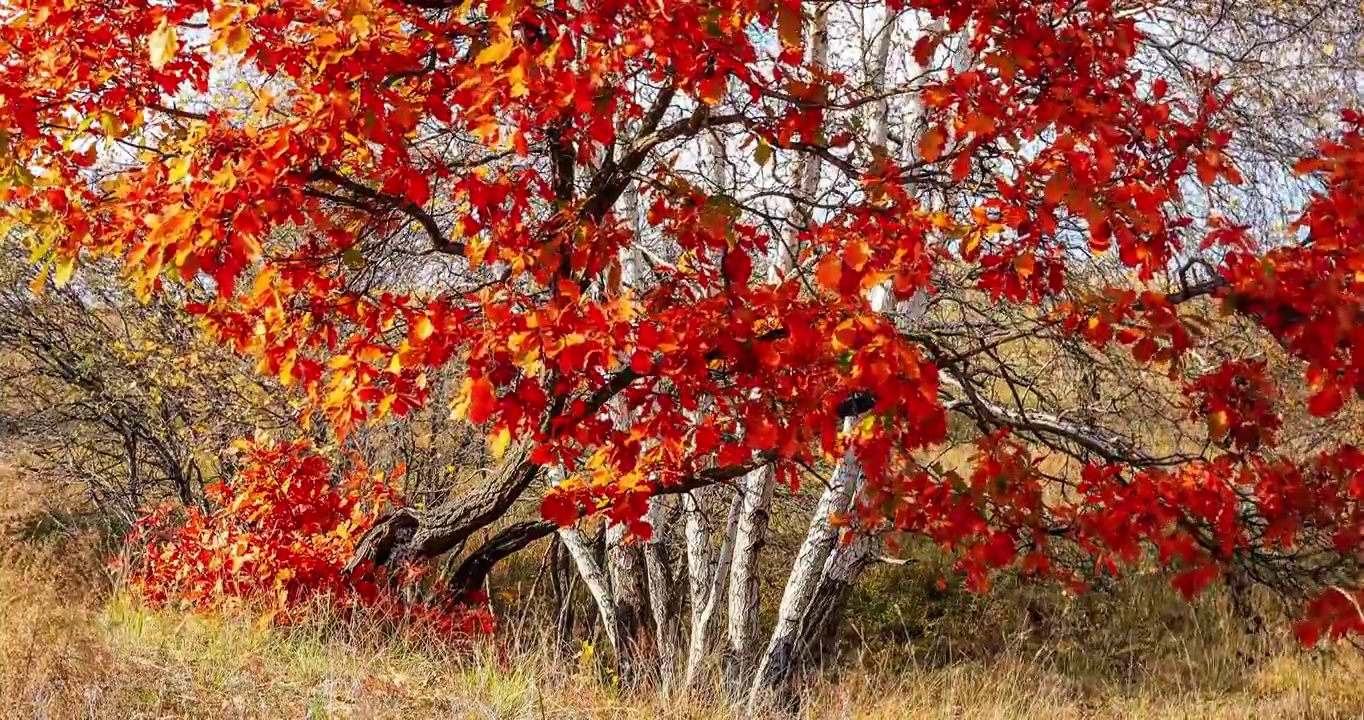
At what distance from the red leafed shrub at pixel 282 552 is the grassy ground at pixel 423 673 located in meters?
0.32

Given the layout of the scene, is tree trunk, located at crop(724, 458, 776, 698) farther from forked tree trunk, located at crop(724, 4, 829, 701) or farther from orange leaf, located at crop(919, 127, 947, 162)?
orange leaf, located at crop(919, 127, 947, 162)

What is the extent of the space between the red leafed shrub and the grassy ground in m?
0.32

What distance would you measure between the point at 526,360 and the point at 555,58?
2.86 feet

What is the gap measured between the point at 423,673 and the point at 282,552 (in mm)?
1859

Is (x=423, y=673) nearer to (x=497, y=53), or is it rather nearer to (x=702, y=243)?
(x=702, y=243)

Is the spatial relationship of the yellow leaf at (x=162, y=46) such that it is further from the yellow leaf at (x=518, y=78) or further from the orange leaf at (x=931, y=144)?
the orange leaf at (x=931, y=144)

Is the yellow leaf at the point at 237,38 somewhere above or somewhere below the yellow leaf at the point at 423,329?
above

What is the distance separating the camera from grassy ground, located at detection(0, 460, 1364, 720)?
3.61 m

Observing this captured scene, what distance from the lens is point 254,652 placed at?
14.1 ft

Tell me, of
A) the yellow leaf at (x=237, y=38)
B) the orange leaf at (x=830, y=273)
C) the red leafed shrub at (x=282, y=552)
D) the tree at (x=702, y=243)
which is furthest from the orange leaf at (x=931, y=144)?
the red leafed shrub at (x=282, y=552)

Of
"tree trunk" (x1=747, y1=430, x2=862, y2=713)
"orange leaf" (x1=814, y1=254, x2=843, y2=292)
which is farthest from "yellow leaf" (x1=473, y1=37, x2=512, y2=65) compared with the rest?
"tree trunk" (x1=747, y1=430, x2=862, y2=713)

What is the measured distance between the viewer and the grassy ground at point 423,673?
11.8 ft

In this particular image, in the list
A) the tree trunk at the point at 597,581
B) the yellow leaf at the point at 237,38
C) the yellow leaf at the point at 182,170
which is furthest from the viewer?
the tree trunk at the point at 597,581

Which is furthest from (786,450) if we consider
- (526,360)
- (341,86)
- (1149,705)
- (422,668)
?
(1149,705)
